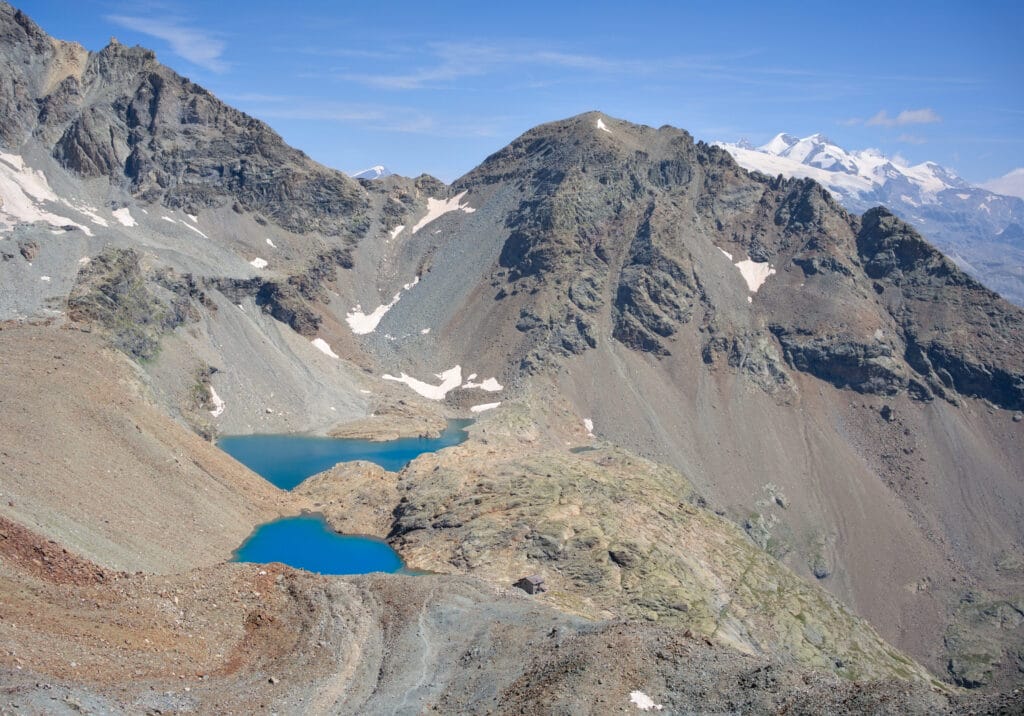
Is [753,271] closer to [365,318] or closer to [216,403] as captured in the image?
[365,318]

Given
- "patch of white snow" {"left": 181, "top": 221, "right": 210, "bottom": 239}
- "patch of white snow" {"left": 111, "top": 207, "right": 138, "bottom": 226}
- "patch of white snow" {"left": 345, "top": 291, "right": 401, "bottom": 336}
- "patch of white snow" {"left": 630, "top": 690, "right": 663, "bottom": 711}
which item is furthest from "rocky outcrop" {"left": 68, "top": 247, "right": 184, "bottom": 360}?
"patch of white snow" {"left": 630, "top": 690, "right": 663, "bottom": 711}

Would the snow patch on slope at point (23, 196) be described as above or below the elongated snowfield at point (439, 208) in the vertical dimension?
below

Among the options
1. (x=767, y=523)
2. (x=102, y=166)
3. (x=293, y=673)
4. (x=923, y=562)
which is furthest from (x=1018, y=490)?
(x=102, y=166)

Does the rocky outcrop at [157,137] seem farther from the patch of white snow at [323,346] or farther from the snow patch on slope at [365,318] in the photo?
the patch of white snow at [323,346]

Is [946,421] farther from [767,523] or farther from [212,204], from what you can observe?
[212,204]

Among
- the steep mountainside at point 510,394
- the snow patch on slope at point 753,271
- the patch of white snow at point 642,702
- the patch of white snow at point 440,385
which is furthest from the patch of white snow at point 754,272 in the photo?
the patch of white snow at point 642,702

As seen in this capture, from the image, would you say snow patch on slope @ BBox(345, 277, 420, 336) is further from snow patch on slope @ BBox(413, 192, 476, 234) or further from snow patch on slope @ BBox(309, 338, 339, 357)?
snow patch on slope @ BBox(413, 192, 476, 234)

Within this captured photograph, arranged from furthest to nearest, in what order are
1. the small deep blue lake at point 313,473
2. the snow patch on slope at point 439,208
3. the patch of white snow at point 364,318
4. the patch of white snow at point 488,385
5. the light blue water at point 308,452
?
the snow patch on slope at point 439,208
the patch of white snow at point 364,318
the patch of white snow at point 488,385
the light blue water at point 308,452
the small deep blue lake at point 313,473

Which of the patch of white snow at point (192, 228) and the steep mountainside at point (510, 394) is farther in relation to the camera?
the patch of white snow at point (192, 228)
